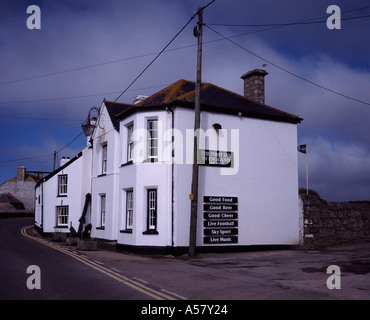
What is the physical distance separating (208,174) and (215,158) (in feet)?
3.02

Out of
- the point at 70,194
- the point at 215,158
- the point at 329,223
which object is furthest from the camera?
the point at 70,194

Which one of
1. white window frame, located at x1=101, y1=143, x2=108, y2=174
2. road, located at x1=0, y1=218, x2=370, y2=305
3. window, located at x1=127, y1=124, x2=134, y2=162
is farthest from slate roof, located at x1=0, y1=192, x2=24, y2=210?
road, located at x1=0, y1=218, x2=370, y2=305

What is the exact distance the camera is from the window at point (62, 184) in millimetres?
33406

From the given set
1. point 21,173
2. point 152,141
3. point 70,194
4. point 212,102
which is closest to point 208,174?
point 152,141

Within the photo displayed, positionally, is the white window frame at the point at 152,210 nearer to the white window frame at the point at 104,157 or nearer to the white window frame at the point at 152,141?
the white window frame at the point at 152,141

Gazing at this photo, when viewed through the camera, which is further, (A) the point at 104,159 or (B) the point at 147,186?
(A) the point at 104,159

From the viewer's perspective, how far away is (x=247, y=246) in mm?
20344

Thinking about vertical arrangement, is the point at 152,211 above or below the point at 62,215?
above

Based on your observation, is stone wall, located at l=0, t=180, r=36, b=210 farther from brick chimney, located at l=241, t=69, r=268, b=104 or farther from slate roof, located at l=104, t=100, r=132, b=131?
brick chimney, located at l=241, t=69, r=268, b=104

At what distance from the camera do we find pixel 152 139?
20.1 metres

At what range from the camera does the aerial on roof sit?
1997cm

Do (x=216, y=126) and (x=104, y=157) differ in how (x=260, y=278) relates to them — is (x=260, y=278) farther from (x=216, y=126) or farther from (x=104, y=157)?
(x=104, y=157)

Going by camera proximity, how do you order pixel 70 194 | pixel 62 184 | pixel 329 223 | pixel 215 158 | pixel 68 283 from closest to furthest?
pixel 68 283
pixel 215 158
pixel 329 223
pixel 70 194
pixel 62 184
